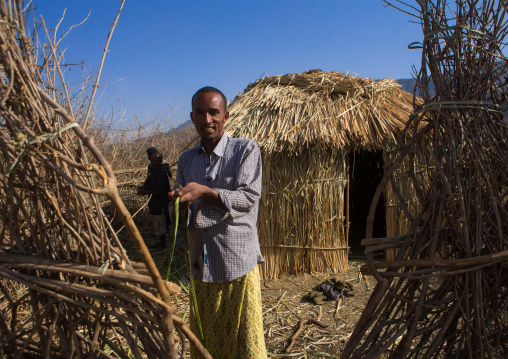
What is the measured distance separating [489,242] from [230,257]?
1200 millimetres

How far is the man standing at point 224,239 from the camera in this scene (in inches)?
70.3

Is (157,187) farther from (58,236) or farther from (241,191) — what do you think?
(58,236)

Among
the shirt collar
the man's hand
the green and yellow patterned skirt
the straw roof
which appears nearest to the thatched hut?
the straw roof

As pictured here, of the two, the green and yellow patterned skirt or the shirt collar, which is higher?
the shirt collar

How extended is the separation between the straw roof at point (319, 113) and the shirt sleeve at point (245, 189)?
2.98 meters

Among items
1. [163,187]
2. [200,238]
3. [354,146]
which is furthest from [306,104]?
[200,238]

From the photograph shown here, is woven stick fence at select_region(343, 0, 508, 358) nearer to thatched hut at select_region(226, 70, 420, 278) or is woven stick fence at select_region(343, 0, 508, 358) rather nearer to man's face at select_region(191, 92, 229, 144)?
man's face at select_region(191, 92, 229, 144)

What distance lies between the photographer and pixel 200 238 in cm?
187

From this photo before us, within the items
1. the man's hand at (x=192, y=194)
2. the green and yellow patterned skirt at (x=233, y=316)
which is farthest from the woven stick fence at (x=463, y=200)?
the man's hand at (x=192, y=194)

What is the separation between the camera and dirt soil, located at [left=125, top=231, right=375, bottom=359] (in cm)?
332

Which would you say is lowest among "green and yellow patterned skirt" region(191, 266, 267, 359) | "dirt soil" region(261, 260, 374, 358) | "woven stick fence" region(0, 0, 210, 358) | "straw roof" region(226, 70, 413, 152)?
"dirt soil" region(261, 260, 374, 358)

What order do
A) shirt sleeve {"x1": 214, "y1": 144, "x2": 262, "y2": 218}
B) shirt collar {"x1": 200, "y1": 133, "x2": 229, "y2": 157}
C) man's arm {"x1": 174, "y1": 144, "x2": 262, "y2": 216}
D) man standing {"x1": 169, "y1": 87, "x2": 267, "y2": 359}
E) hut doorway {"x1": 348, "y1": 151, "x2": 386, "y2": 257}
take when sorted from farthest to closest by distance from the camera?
hut doorway {"x1": 348, "y1": 151, "x2": 386, "y2": 257} → shirt collar {"x1": 200, "y1": 133, "x2": 229, "y2": 157} → man standing {"x1": 169, "y1": 87, "x2": 267, "y2": 359} → shirt sleeve {"x1": 214, "y1": 144, "x2": 262, "y2": 218} → man's arm {"x1": 174, "y1": 144, "x2": 262, "y2": 216}

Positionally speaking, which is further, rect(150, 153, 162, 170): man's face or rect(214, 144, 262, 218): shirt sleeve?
rect(150, 153, 162, 170): man's face

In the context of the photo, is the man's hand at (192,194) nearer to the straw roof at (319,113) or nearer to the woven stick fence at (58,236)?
the woven stick fence at (58,236)
